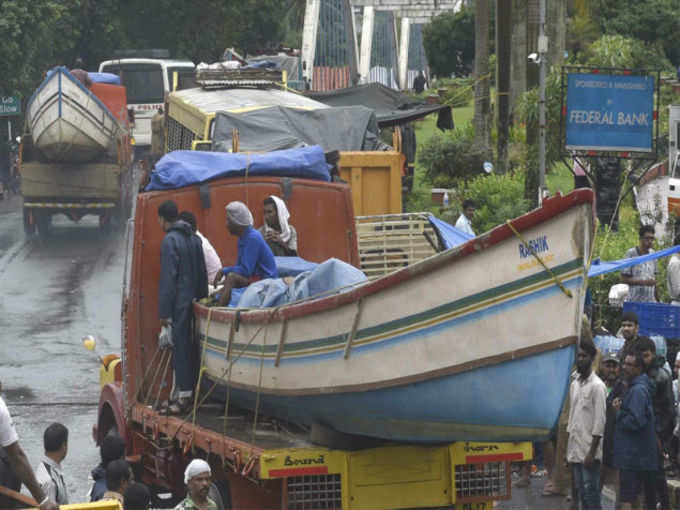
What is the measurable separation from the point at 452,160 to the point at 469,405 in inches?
848

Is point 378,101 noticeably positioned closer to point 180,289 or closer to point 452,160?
point 452,160

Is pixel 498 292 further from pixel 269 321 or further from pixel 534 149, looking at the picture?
pixel 534 149

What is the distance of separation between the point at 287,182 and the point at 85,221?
22.4m

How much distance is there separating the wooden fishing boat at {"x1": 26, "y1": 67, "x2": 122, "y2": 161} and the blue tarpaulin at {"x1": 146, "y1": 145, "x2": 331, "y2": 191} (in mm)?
17024

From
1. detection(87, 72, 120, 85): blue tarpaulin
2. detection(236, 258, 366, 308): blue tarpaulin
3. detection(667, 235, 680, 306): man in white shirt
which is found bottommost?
detection(667, 235, 680, 306): man in white shirt

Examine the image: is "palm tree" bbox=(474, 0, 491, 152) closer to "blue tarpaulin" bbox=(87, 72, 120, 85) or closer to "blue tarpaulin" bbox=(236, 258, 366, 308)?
"blue tarpaulin" bbox=(87, 72, 120, 85)

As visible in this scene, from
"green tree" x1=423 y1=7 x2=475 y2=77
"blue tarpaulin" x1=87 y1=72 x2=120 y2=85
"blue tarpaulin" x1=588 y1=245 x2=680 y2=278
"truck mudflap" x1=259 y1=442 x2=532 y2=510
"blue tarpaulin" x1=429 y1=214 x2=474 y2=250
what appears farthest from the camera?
"green tree" x1=423 y1=7 x2=475 y2=77

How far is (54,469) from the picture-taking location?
7.94 metres

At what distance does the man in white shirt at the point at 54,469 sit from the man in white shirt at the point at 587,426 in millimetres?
4025

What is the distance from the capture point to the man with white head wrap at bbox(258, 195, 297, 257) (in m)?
10.5

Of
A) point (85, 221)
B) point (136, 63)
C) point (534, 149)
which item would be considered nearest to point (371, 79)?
point (136, 63)

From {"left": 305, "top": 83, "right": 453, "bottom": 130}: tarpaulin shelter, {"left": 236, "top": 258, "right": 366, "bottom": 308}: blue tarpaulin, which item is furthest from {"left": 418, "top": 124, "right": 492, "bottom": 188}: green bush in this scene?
{"left": 236, "top": 258, "right": 366, "bottom": 308}: blue tarpaulin

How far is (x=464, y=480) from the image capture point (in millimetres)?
8797

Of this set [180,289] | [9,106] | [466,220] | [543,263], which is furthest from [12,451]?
[9,106]
